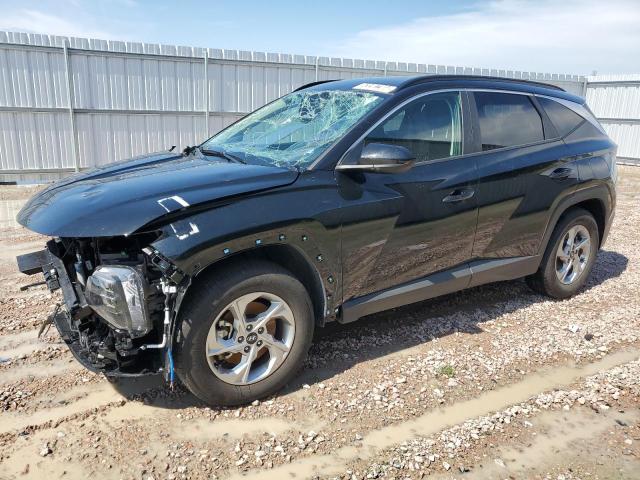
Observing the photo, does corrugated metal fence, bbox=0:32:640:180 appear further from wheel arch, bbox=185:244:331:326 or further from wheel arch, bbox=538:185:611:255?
wheel arch, bbox=185:244:331:326

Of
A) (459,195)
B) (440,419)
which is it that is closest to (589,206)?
(459,195)

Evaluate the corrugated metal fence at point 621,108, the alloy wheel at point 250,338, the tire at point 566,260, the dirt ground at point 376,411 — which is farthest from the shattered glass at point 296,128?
the corrugated metal fence at point 621,108

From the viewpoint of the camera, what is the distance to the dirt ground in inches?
107

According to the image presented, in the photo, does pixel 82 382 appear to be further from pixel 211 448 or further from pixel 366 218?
pixel 366 218

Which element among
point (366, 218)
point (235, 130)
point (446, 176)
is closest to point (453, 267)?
point (446, 176)

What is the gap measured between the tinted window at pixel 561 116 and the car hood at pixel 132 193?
276cm

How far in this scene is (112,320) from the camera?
2.77 m

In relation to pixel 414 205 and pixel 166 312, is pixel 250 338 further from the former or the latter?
pixel 414 205

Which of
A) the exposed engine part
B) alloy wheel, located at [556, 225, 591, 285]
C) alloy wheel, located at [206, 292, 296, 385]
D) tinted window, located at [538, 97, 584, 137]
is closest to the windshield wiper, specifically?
alloy wheel, located at [206, 292, 296, 385]

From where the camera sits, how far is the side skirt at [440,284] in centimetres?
353

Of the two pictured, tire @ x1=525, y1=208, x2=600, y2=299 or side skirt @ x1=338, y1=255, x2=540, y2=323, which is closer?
side skirt @ x1=338, y1=255, x2=540, y2=323

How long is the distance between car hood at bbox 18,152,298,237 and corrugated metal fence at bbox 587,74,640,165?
18.2 metres

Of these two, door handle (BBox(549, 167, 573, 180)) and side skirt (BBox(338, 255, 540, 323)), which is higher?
door handle (BBox(549, 167, 573, 180))

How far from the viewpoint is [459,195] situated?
3.85m
